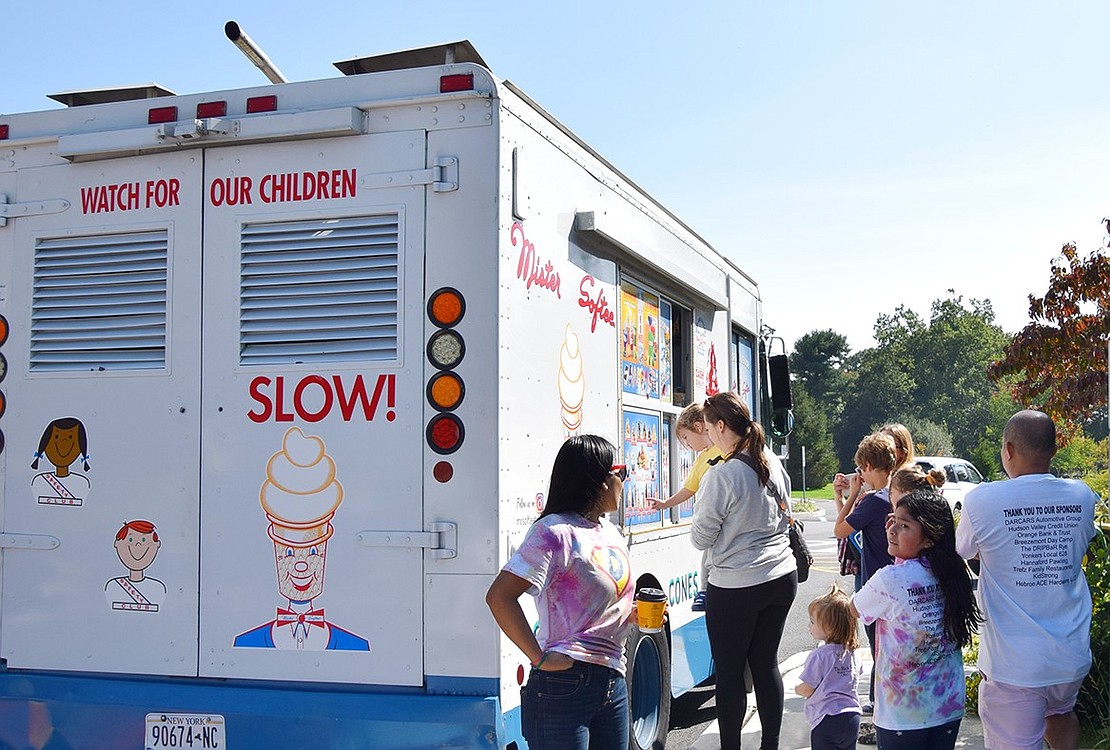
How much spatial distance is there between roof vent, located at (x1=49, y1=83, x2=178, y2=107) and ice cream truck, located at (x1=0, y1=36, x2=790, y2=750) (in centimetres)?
44

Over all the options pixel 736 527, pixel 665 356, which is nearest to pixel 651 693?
pixel 736 527

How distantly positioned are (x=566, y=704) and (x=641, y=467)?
8.18 ft

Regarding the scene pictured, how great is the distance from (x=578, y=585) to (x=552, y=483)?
0.34 m

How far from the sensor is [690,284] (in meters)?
6.41

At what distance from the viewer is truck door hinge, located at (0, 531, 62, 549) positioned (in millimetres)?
4508

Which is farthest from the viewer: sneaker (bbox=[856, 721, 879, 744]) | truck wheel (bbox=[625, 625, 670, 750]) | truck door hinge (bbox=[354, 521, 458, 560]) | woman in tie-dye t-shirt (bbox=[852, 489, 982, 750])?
sneaker (bbox=[856, 721, 879, 744])

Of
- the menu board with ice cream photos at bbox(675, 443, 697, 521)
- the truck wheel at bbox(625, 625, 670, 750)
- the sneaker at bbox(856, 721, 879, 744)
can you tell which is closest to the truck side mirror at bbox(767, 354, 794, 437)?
the menu board with ice cream photos at bbox(675, 443, 697, 521)

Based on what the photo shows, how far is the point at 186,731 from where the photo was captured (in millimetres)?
4137

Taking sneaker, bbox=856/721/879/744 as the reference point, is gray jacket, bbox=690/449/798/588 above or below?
above

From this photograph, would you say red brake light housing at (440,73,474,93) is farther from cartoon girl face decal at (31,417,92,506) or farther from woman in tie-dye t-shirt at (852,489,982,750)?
woman in tie-dye t-shirt at (852,489,982,750)

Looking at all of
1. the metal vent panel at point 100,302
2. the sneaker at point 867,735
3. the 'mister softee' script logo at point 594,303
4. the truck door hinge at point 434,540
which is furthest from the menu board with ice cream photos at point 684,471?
the metal vent panel at point 100,302

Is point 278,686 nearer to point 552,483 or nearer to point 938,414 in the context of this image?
point 552,483

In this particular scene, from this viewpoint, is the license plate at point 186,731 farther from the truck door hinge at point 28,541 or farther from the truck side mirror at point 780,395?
the truck side mirror at point 780,395

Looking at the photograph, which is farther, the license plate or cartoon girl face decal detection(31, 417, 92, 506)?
cartoon girl face decal detection(31, 417, 92, 506)
